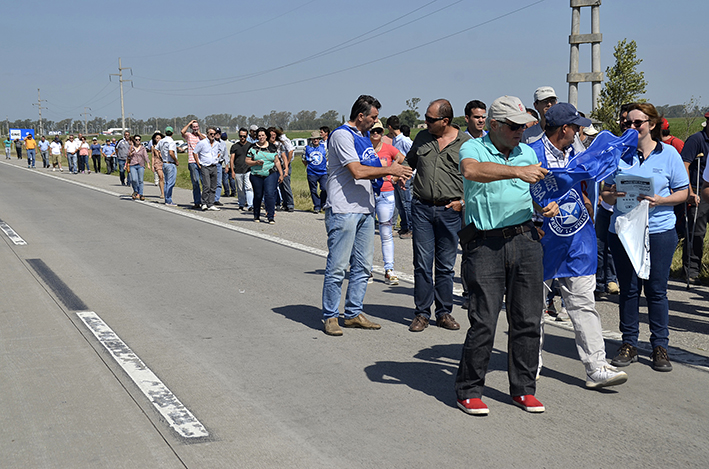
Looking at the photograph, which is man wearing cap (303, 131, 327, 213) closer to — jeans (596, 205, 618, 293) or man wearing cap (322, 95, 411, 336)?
jeans (596, 205, 618, 293)

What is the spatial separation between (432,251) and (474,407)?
2424 mm

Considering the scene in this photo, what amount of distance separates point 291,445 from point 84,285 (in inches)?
207

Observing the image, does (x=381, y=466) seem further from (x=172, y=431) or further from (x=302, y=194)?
(x=302, y=194)

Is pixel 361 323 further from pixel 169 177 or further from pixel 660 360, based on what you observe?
pixel 169 177

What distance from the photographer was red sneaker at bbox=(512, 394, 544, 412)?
175 inches

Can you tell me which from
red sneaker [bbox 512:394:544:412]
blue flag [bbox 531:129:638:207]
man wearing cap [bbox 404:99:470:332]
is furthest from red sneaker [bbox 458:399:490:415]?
man wearing cap [bbox 404:99:470:332]

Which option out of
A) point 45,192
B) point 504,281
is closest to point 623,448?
point 504,281

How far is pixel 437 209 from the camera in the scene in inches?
256

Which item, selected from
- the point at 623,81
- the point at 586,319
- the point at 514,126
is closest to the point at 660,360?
the point at 586,319

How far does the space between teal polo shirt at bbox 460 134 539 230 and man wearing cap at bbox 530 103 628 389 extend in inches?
17.1

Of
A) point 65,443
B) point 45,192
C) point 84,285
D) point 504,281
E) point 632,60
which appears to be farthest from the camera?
point 632,60

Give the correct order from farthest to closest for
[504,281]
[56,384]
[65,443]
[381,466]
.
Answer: [56,384] < [504,281] < [65,443] < [381,466]

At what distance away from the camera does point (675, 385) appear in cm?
502

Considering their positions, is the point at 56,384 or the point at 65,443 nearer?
the point at 65,443
